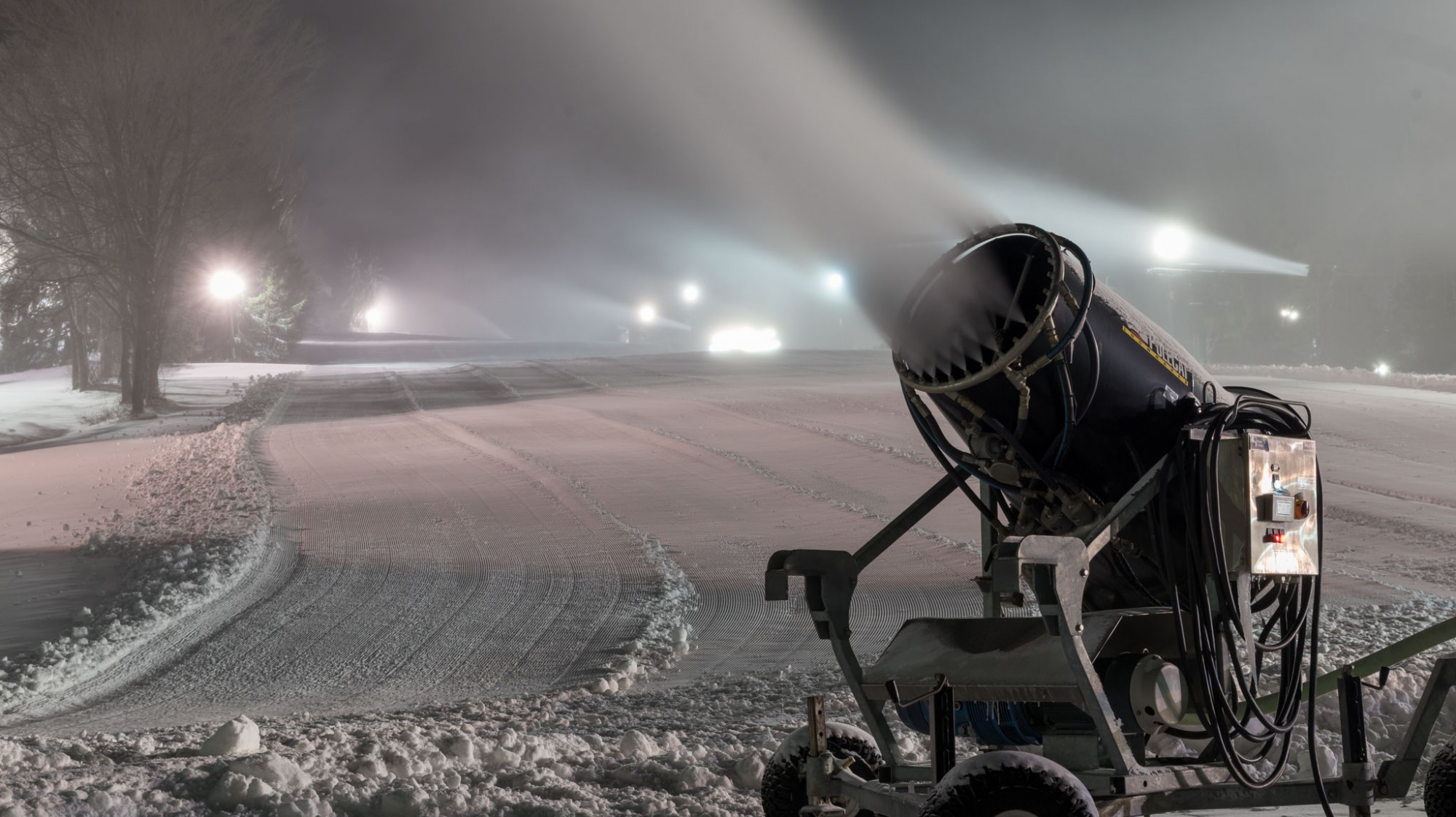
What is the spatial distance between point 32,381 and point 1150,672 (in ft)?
171

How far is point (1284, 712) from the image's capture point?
4.59 meters

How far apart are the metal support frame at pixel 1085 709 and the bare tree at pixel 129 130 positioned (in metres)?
29.2

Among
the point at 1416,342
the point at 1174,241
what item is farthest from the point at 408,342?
the point at 1416,342

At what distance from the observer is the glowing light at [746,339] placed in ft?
275

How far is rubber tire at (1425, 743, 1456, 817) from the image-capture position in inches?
178

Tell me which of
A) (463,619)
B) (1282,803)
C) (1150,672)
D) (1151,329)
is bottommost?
(463,619)

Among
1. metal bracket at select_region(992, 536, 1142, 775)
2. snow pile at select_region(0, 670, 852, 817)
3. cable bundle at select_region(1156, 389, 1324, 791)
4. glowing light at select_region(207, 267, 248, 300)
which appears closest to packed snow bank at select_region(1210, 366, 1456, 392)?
snow pile at select_region(0, 670, 852, 817)

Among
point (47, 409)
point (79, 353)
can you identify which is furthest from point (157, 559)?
point (79, 353)

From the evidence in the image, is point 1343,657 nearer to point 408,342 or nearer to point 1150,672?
point 1150,672

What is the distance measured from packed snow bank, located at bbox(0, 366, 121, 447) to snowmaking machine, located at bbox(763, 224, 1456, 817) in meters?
29.2

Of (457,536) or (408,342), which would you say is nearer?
(457,536)

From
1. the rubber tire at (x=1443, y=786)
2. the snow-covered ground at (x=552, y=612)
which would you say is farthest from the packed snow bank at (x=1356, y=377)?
the rubber tire at (x=1443, y=786)

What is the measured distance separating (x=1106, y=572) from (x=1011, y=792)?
1.48 m

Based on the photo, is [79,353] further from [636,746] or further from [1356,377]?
[636,746]
